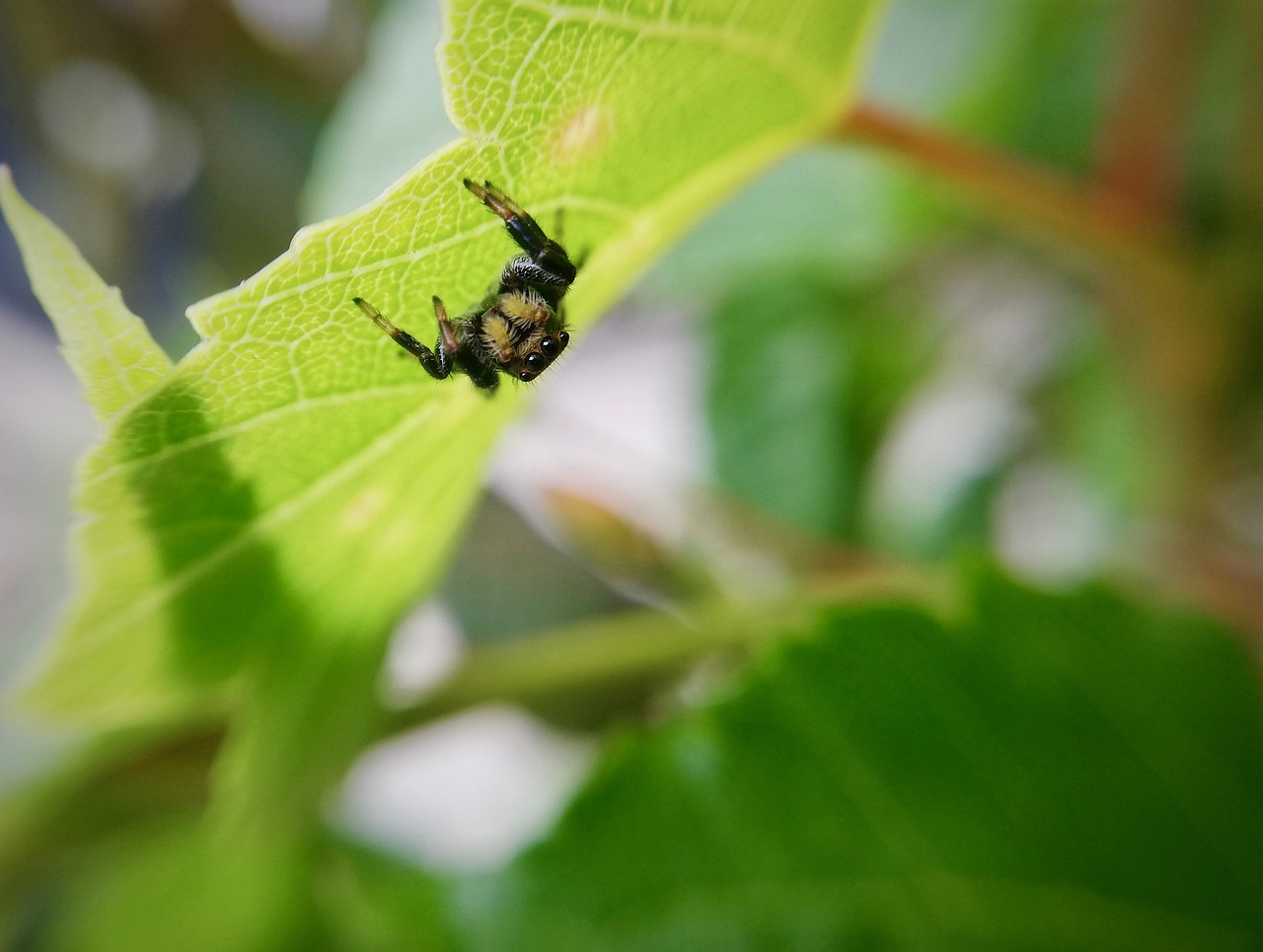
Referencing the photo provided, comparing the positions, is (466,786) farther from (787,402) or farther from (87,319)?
(87,319)

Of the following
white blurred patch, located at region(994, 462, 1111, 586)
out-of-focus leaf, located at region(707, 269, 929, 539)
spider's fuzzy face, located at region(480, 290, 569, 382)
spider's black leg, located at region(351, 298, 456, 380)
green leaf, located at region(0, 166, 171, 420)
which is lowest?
white blurred patch, located at region(994, 462, 1111, 586)

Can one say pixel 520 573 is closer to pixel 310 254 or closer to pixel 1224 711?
pixel 1224 711

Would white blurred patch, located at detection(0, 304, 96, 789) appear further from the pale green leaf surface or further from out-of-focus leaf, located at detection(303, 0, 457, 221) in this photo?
the pale green leaf surface

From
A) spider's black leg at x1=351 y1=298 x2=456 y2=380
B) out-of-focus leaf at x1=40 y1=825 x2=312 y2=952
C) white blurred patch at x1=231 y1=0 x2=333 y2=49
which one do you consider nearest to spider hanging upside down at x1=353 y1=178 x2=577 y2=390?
spider's black leg at x1=351 y1=298 x2=456 y2=380

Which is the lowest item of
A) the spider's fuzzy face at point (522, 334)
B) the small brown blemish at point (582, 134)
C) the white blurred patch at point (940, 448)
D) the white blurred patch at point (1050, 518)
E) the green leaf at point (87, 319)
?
the white blurred patch at point (1050, 518)

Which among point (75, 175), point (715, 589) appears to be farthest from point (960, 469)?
point (75, 175)

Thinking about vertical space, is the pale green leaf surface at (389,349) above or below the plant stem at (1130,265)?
above

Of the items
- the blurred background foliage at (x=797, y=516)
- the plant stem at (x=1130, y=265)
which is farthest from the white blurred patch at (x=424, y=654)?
the plant stem at (x=1130, y=265)

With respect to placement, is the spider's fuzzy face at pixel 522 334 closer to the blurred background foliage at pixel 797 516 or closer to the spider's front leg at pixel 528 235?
the spider's front leg at pixel 528 235

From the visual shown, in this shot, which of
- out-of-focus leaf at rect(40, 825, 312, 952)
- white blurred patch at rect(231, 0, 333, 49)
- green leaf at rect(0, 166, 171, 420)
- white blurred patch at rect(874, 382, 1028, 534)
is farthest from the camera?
white blurred patch at rect(231, 0, 333, 49)
